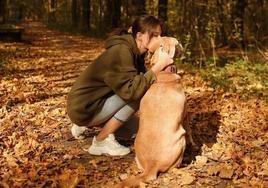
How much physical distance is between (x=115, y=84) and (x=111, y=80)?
6 centimetres

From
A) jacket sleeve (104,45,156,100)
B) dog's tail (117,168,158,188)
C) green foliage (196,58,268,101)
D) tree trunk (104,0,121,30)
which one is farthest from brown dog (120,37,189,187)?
tree trunk (104,0,121,30)

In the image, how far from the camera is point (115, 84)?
4.05m

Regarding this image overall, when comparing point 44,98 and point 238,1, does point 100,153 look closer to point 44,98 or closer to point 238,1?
point 44,98

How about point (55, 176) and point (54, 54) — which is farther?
point (54, 54)

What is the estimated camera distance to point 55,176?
3938mm

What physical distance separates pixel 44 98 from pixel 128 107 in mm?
3052

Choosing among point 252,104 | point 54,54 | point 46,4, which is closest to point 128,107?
point 252,104

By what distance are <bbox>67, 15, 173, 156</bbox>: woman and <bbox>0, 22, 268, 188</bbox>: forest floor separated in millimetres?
361

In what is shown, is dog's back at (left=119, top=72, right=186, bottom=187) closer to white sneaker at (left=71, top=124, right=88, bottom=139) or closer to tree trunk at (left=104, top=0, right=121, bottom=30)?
white sneaker at (left=71, top=124, right=88, bottom=139)

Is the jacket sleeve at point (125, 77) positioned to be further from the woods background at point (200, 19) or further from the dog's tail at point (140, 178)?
the woods background at point (200, 19)

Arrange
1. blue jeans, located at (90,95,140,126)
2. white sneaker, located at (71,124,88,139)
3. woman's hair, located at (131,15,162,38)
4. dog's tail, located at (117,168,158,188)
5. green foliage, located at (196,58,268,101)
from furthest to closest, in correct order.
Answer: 1. green foliage, located at (196,58,268,101)
2. white sneaker, located at (71,124,88,139)
3. blue jeans, located at (90,95,140,126)
4. woman's hair, located at (131,15,162,38)
5. dog's tail, located at (117,168,158,188)

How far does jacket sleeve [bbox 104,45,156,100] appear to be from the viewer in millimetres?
3924

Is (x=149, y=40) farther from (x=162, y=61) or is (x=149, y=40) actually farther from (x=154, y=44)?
(x=162, y=61)

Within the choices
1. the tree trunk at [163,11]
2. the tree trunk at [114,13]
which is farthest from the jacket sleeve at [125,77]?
the tree trunk at [114,13]
